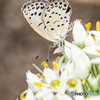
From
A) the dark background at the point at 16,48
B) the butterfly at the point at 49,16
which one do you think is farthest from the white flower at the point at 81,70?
the dark background at the point at 16,48

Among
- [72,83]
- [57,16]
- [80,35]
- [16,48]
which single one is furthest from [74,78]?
[16,48]

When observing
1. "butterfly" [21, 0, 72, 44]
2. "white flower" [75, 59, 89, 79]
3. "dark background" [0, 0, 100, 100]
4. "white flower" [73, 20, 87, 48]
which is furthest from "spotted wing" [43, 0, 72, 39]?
A: "dark background" [0, 0, 100, 100]

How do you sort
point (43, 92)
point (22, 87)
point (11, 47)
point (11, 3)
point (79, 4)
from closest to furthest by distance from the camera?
1. point (43, 92)
2. point (22, 87)
3. point (11, 47)
4. point (11, 3)
5. point (79, 4)

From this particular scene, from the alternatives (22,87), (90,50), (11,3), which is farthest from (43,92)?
(11,3)

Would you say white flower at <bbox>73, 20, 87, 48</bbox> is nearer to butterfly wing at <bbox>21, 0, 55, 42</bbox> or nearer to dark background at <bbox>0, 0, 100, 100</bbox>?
butterfly wing at <bbox>21, 0, 55, 42</bbox>

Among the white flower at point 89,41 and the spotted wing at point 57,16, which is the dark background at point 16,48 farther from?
the white flower at point 89,41

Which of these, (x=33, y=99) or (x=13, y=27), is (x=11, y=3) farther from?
(x=33, y=99)
